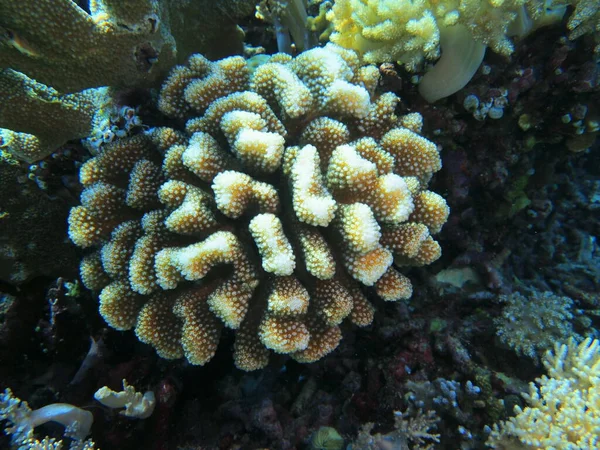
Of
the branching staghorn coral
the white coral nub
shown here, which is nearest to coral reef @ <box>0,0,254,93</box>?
the branching staghorn coral

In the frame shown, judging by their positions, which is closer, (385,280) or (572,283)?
(385,280)

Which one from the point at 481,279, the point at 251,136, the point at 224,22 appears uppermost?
the point at 224,22

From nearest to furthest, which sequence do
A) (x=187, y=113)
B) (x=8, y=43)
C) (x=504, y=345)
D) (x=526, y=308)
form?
(x=8, y=43) → (x=187, y=113) → (x=504, y=345) → (x=526, y=308)

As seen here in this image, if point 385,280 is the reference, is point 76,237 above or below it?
above

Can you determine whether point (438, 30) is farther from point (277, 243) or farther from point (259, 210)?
point (277, 243)

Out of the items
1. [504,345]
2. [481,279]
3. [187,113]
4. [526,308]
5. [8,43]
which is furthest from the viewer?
[481,279]

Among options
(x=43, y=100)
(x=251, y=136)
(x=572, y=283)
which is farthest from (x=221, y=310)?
(x=572, y=283)

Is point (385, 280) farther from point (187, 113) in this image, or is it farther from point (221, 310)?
point (187, 113)
